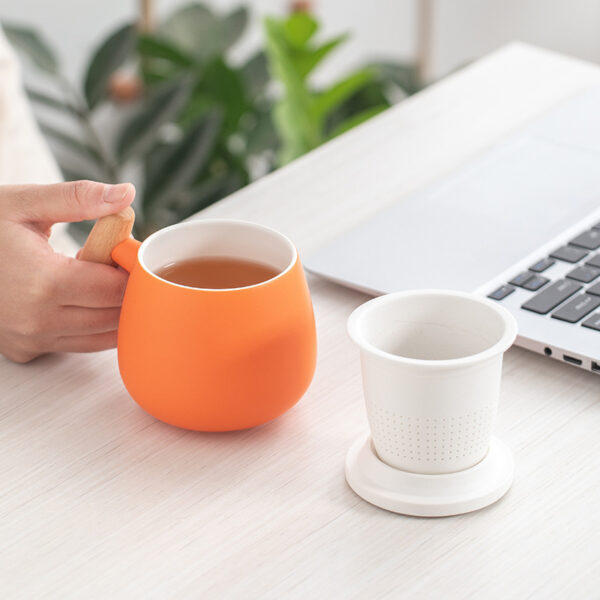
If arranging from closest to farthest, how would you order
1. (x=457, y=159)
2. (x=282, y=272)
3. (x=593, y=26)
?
(x=282, y=272) → (x=457, y=159) → (x=593, y=26)

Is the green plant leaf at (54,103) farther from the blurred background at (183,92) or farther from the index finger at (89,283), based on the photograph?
the index finger at (89,283)

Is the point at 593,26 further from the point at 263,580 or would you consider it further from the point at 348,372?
the point at 263,580

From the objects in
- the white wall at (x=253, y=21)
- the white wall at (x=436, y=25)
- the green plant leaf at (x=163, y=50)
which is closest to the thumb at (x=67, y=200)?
the green plant leaf at (x=163, y=50)

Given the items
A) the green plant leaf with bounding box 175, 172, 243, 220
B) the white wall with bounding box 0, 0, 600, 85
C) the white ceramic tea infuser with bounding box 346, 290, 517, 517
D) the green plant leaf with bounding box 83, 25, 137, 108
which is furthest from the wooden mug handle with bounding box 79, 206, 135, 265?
the white wall with bounding box 0, 0, 600, 85

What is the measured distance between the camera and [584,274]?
2.46ft

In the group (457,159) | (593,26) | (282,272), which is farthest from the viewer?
(593,26)

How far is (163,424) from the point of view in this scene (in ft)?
2.19

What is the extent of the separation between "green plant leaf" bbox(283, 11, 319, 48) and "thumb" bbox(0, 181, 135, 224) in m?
0.88

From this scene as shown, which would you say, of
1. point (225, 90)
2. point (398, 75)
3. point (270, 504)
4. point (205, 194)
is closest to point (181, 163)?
point (205, 194)

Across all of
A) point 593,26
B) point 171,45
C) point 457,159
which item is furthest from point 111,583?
point 593,26

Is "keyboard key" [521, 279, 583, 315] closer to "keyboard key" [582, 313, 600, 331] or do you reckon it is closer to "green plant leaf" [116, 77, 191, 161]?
"keyboard key" [582, 313, 600, 331]

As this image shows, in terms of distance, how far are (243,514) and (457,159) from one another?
55 centimetres

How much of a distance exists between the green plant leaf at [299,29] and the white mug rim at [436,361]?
1.01m

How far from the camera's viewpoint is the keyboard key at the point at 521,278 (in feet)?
2.46
